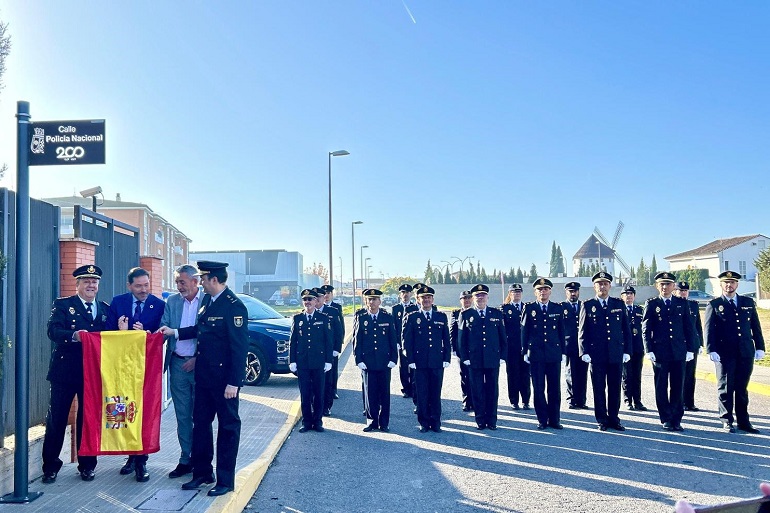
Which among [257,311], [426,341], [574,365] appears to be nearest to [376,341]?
[426,341]

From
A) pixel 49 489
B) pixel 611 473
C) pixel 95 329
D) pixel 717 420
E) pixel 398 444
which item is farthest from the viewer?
→ pixel 717 420

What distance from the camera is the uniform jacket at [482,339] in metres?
9.00

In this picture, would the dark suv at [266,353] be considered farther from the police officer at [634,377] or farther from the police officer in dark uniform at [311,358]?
the police officer at [634,377]

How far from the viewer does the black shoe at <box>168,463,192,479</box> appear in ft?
19.5

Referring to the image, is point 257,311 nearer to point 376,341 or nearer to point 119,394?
point 376,341

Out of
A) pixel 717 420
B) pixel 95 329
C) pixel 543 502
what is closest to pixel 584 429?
pixel 717 420

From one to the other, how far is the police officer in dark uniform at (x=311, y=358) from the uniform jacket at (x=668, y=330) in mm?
4648

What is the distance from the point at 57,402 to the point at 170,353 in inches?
41.7

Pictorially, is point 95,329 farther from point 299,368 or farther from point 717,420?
point 717,420

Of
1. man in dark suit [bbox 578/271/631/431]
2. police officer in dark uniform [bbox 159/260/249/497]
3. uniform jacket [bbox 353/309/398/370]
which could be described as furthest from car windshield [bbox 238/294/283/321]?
police officer in dark uniform [bbox 159/260/249/497]

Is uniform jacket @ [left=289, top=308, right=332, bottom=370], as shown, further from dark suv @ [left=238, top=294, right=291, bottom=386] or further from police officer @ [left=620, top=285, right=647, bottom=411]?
police officer @ [left=620, top=285, right=647, bottom=411]

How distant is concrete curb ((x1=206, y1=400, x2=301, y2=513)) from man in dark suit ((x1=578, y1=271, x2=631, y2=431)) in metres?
4.35

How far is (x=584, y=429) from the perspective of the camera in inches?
345

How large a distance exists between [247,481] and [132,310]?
1.99 m
